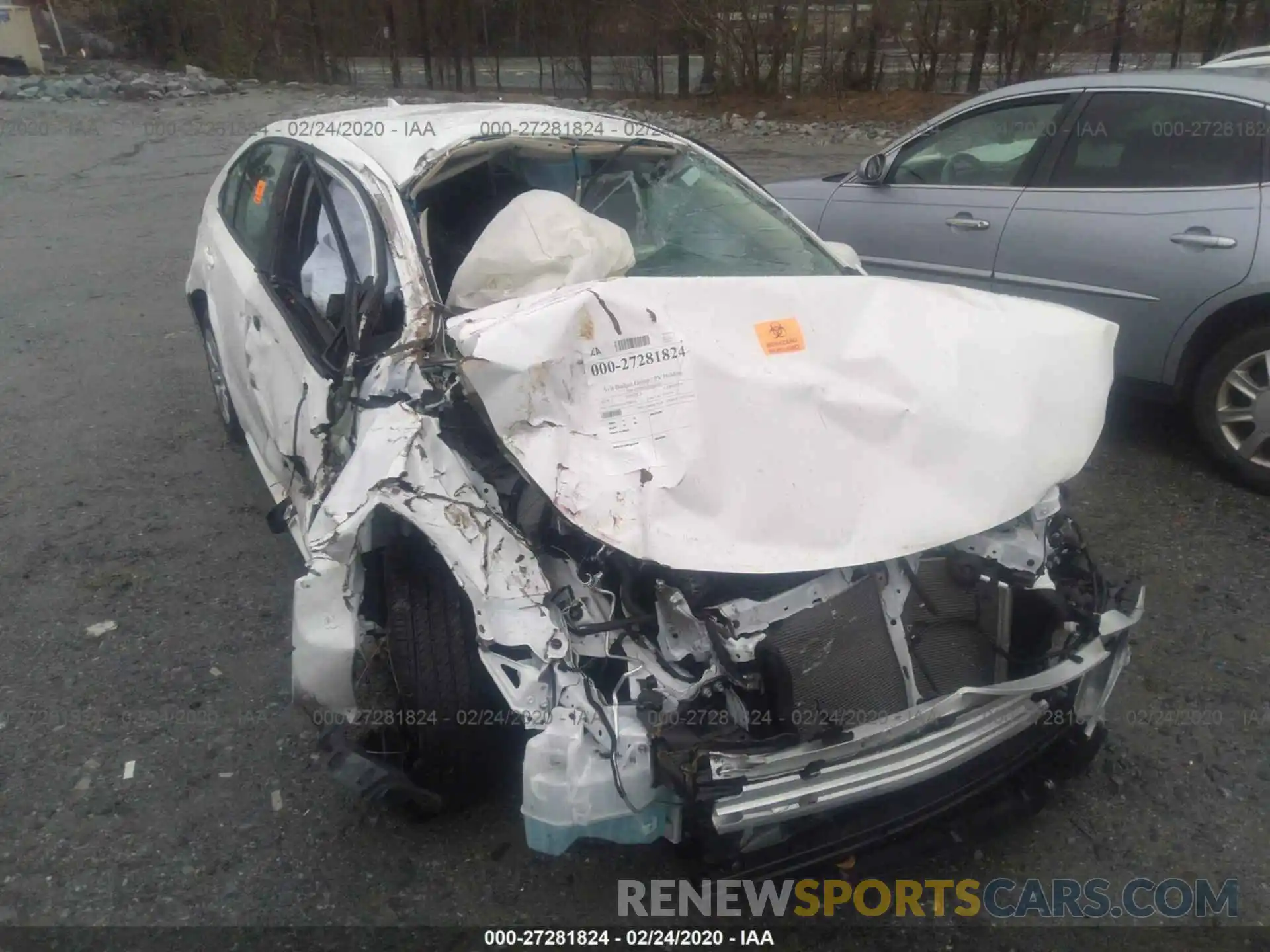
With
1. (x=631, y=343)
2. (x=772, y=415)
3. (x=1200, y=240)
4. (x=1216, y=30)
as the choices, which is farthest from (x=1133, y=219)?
(x=1216, y=30)

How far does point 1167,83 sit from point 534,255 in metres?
3.03

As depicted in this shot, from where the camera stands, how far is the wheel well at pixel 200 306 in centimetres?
453

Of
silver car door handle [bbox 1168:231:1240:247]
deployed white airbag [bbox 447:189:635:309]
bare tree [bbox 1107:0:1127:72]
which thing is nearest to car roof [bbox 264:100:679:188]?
deployed white airbag [bbox 447:189:635:309]

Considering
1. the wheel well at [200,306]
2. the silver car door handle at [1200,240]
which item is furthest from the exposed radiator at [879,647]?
the wheel well at [200,306]

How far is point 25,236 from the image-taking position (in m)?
9.16

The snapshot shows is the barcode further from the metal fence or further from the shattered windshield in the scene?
the metal fence

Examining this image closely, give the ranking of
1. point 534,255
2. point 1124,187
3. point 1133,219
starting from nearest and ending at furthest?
1. point 534,255
2. point 1133,219
3. point 1124,187

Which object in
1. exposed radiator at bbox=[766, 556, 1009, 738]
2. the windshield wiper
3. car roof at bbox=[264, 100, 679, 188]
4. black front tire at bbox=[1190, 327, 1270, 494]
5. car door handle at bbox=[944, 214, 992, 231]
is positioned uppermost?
car roof at bbox=[264, 100, 679, 188]

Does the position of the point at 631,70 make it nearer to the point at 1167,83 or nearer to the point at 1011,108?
the point at 1011,108

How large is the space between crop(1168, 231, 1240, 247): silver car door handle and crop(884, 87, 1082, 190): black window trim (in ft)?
2.52

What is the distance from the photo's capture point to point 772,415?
7.80 ft

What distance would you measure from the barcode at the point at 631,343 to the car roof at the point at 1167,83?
9.93ft

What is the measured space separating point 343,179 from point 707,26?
51.3 feet

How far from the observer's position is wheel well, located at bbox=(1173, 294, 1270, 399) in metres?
3.84
